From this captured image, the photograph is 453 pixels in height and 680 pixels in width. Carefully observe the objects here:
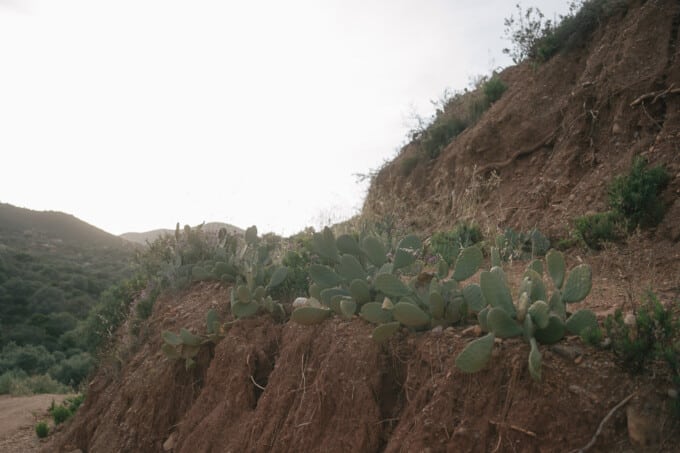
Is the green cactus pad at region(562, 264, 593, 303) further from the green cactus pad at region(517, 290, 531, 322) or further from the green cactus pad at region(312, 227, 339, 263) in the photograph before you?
the green cactus pad at region(312, 227, 339, 263)

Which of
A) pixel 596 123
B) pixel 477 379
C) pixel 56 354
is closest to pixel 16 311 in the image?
pixel 56 354

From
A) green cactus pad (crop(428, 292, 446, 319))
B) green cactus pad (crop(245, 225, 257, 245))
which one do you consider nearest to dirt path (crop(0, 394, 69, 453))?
green cactus pad (crop(245, 225, 257, 245))

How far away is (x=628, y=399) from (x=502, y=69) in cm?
1052

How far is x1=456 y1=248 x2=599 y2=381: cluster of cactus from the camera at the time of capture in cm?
251

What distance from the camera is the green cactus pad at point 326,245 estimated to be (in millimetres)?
4344

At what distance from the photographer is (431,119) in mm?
12078

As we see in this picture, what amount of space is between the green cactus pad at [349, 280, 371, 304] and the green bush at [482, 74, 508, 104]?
320 inches

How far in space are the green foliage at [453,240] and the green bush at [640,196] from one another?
5.09ft

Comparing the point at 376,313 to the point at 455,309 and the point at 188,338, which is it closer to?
the point at 455,309

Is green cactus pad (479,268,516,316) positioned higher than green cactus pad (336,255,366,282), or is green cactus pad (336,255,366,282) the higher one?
green cactus pad (336,255,366,282)

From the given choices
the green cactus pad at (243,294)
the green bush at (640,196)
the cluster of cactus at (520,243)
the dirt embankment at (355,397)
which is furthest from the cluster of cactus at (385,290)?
the green bush at (640,196)

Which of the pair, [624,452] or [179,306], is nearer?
[624,452]

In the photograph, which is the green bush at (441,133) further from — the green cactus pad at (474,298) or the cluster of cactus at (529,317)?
the cluster of cactus at (529,317)

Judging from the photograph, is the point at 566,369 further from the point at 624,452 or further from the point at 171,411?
the point at 171,411
